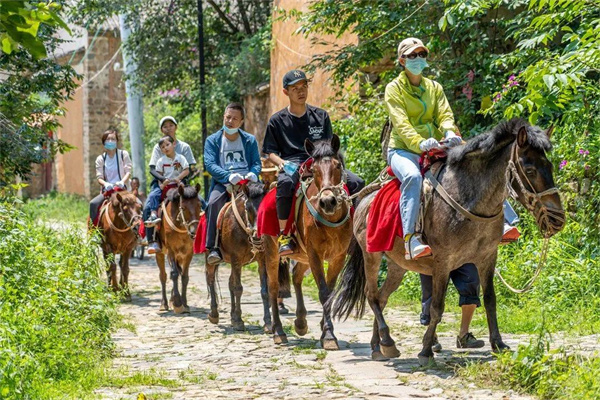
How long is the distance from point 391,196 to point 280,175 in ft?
6.07

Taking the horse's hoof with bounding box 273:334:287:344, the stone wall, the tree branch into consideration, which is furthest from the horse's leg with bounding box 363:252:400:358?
the tree branch

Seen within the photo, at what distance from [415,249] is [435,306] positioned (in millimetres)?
515

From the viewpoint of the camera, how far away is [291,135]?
1061 cm

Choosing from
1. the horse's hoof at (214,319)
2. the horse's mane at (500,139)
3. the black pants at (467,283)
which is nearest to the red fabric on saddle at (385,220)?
the horse's mane at (500,139)

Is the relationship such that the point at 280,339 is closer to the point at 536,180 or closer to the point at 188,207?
the point at 536,180

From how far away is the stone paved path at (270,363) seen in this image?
7.47 m

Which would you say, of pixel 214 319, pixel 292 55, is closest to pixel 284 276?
pixel 214 319

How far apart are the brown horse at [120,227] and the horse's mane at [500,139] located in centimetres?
795

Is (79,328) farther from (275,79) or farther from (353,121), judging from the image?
(275,79)

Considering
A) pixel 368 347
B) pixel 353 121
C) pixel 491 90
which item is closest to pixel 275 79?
pixel 353 121

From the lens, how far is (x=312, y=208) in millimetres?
9914

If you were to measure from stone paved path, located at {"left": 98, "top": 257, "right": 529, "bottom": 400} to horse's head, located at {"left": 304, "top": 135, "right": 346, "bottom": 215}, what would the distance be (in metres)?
1.43

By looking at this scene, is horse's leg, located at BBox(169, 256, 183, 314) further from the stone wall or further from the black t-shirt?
the stone wall

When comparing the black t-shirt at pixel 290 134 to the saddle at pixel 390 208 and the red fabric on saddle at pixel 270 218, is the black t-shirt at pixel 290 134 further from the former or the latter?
the saddle at pixel 390 208
